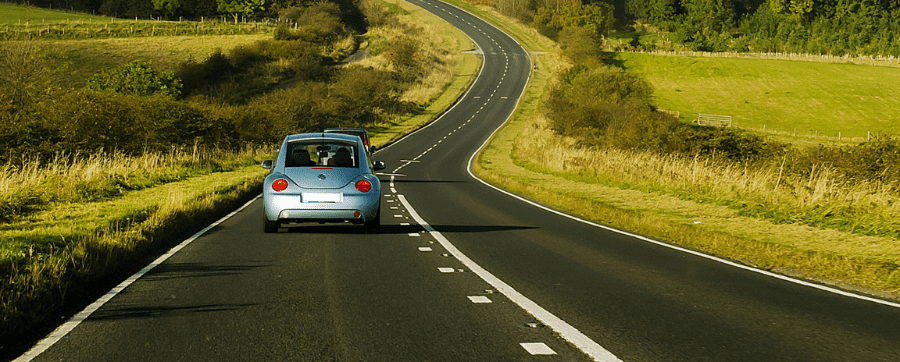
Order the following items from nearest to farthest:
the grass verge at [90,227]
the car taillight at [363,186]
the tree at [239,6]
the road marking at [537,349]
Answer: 1. the road marking at [537,349]
2. the grass verge at [90,227]
3. the car taillight at [363,186]
4. the tree at [239,6]

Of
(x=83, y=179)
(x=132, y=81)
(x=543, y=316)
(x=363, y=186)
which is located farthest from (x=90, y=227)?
(x=132, y=81)

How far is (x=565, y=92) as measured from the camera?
66.3 m

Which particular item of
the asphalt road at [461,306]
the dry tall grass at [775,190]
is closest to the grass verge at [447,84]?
the dry tall grass at [775,190]

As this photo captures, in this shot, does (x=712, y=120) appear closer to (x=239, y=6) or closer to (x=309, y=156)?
(x=309, y=156)

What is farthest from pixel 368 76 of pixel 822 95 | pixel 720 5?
pixel 720 5

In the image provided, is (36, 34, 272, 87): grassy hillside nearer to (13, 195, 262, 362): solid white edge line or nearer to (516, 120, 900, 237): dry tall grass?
(516, 120, 900, 237): dry tall grass

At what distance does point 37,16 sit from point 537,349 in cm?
10927

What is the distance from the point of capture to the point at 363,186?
13.7 metres

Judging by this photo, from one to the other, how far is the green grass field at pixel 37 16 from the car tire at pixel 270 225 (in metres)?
90.5

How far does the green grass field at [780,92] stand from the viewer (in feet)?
243

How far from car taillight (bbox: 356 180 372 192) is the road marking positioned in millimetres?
7668

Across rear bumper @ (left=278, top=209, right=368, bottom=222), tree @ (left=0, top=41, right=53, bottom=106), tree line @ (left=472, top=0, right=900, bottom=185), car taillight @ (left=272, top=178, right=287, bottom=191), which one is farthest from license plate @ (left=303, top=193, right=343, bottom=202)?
tree @ (left=0, top=41, right=53, bottom=106)

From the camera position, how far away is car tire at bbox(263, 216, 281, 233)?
1384 centimetres

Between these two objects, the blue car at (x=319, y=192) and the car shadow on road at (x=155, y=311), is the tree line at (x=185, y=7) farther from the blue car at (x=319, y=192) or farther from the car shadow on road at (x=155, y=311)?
the car shadow on road at (x=155, y=311)
